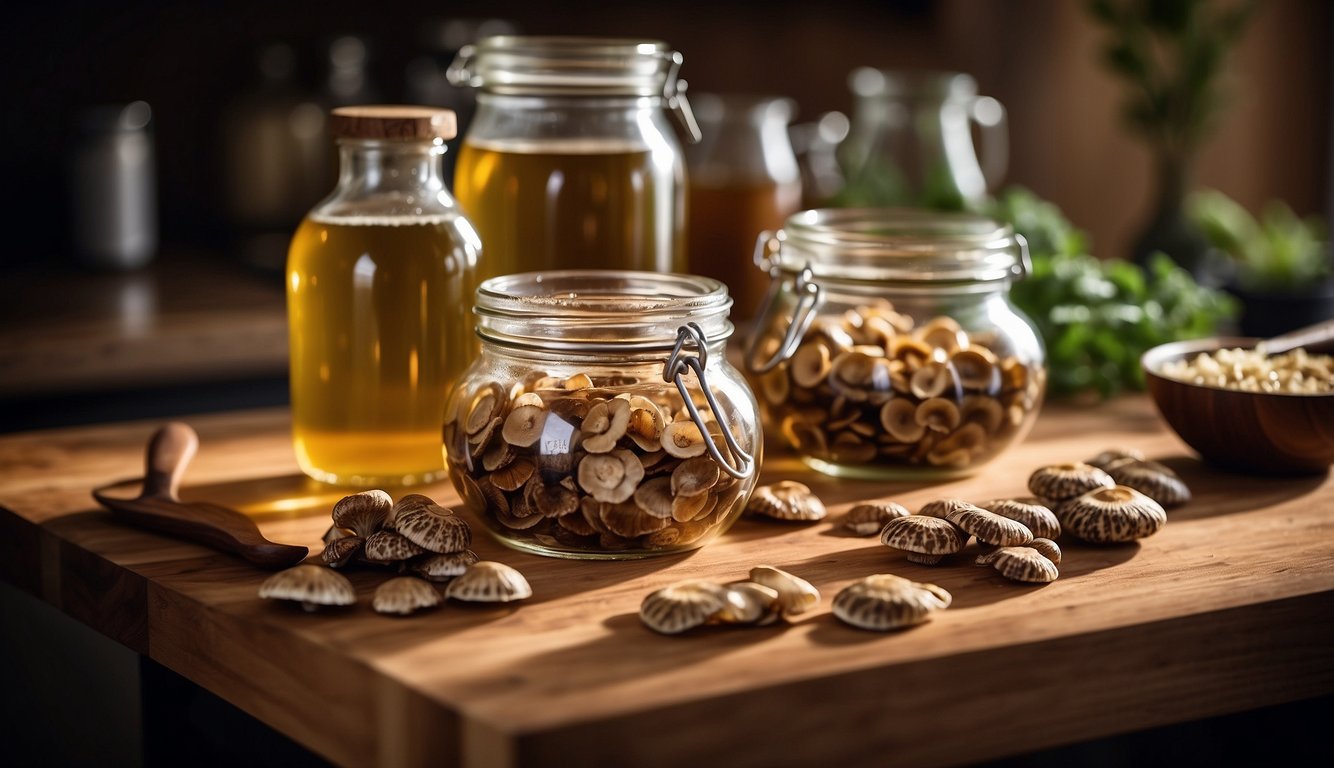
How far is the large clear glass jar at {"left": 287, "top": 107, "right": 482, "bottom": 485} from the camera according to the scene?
3.36 ft

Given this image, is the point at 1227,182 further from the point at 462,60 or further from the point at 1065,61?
the point at 462,60

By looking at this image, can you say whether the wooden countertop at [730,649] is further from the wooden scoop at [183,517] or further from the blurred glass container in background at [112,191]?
the blurred glass container in background at [112,191]

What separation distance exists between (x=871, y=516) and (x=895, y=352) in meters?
0.16

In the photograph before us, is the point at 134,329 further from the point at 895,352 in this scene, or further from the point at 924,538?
the point at 924,538

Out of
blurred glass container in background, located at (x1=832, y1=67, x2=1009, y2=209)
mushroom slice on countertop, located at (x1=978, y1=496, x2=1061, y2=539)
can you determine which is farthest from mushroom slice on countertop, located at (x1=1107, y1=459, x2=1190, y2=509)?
blurred glass container in background, located at (x1=832, y1=67, x2=1009, y2=209)

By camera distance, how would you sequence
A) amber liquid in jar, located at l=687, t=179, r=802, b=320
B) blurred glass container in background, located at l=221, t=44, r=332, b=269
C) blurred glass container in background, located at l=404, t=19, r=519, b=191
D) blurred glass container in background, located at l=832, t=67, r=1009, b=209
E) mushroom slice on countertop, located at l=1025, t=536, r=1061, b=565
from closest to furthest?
mushroom slice on countertop, located at l=1025, t=536, r=1061, b=565 → amber liquid in jar, located at l=687, t=179, r=802, b=320 → blurred glass container in background, located at l=832, t=67, r=1009, b=209 → blurred glass container in background, located at l=404, t=19, r=519, b=191 → blurred glass container in background, located at l=221, t=44, r=332, b=269

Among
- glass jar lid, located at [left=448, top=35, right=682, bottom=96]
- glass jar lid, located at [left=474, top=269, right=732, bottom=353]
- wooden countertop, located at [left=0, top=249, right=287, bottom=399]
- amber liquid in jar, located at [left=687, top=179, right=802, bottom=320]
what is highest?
glass jar lid, located at [left=448, top=35, right=682, bottom=96]

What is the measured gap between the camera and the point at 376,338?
1.03m

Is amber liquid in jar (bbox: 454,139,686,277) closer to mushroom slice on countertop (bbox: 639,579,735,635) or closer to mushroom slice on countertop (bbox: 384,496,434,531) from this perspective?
mushroom slice on countertop (bbox: 384,496,434,531)

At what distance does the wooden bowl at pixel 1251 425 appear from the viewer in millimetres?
1085

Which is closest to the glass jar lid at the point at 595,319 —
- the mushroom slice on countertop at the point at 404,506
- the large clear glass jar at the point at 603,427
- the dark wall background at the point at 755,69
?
the large clear glass jar at the point at 603,427

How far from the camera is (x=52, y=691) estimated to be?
41.7 inches

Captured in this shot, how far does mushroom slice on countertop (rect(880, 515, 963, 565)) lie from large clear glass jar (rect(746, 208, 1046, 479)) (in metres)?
0.17

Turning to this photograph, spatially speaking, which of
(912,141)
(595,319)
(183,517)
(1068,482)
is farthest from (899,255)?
(912,141)
